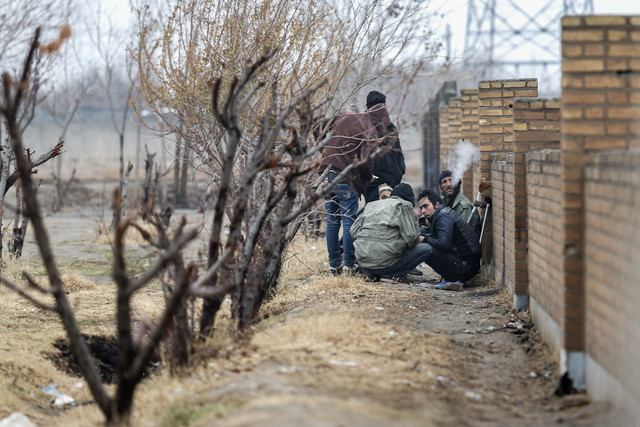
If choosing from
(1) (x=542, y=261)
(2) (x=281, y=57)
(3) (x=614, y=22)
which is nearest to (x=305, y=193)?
(2) (x=281, y=57)

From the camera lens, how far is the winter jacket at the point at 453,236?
8.65 meters

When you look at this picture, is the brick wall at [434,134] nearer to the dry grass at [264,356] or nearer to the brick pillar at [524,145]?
the brick pillar at [524,145]

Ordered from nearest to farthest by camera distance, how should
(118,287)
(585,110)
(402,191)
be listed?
(118,287) → (585,110) → (402,191)

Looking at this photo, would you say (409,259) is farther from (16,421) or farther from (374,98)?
(16,421)

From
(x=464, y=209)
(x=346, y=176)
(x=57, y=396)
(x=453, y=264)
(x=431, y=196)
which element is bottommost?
(x=57, y=396)

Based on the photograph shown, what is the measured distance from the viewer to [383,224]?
8320mm

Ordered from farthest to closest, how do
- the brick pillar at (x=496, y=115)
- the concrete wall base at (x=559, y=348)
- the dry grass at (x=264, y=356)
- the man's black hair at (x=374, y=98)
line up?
the brick pillar at (x=496, y=115), the man's black hair at (x=374, y=98), the concrete wall base at (x=559, y=348), the dry grass at (x=264, y=356)

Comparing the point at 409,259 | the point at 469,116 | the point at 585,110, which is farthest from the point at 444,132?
the point at 585,110

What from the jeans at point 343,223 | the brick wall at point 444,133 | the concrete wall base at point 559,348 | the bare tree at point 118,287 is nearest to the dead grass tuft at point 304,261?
the jeans at point 343,223

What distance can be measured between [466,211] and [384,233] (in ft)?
5.13

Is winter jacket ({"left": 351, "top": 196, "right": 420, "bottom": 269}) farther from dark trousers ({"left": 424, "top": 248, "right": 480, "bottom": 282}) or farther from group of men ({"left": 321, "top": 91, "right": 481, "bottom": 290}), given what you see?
dark trousers ({"left": 424, "top": 248, "right": 480, "bottom": 282})

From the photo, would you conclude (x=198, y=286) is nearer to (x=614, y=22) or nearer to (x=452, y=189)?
(x=614, y=22)

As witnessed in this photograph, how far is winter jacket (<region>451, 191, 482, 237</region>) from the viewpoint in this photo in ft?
30.8

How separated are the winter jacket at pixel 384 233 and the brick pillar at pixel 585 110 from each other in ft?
12.1
